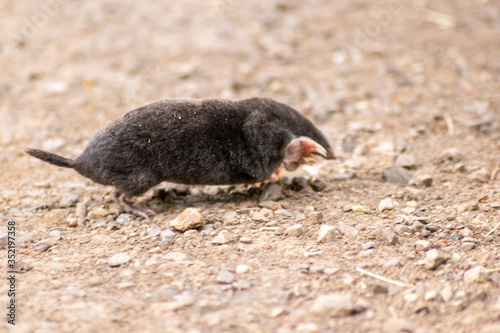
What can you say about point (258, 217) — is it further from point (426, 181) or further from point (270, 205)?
point (426, 181)

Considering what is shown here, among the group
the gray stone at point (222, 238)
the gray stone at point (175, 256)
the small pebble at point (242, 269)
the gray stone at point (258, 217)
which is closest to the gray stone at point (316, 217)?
the gray stone at point (258, 217)

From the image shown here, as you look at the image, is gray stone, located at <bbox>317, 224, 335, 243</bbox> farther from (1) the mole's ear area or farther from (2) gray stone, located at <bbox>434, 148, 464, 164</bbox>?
(2) gray stone, located at <bbox>434, 148, 464, 164</bbox>

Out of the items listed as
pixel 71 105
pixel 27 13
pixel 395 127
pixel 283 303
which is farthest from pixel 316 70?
pixel 27 13

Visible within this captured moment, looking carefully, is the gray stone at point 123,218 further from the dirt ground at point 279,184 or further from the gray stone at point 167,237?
the gray stone at point 167,237

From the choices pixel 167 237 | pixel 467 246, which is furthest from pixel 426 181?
pixel 167 237

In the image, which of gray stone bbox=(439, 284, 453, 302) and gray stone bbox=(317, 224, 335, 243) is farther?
gray stone bbox=(317, 224, 335, 243)

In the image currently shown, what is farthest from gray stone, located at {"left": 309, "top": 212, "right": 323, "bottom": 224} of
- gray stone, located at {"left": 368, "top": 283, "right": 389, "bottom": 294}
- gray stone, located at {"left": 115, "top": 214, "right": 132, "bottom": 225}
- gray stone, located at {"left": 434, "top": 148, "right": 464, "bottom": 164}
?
gray stone, located at {"left": 434, "top": 148, "right": 464, "bottom": 164}
